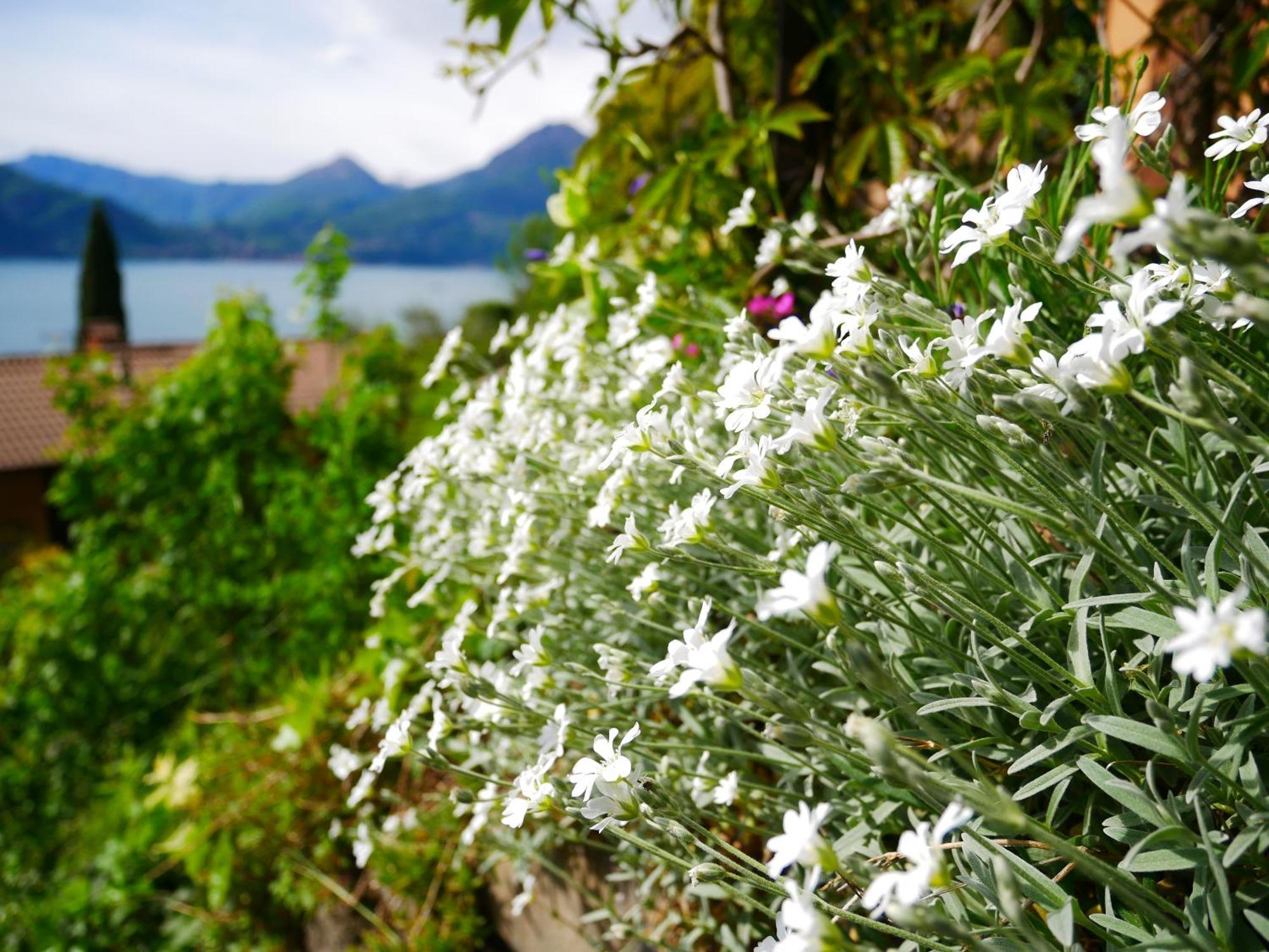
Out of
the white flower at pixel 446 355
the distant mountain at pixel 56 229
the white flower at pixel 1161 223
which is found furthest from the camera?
the distant mountain at pixel 56 229

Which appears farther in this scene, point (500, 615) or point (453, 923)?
point (453, 923)

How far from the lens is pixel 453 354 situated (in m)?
1.78

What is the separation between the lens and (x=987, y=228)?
82cm

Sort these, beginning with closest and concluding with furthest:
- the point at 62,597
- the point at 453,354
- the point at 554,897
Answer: the point at 554,897 < the point at 453,354 < the point at 62,597

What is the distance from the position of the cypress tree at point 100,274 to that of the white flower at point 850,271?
24333 mm

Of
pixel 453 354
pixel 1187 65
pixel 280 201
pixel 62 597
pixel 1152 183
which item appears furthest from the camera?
pixel 280 201

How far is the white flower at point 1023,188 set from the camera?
2.55ft

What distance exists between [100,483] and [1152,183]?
12.8 feet

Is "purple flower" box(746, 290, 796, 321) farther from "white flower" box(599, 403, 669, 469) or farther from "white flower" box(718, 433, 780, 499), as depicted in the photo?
"white flower" box(718, 433, 780, 499)

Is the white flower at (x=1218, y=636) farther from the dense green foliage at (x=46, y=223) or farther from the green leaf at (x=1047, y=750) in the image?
the dense green foliage at (x=46, y=223)

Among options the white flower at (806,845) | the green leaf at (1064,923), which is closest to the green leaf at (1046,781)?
the green leaf at (1064,923)

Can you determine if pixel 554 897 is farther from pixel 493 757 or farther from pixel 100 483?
pixel 100 483

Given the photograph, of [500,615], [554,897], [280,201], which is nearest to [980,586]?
[500,615]

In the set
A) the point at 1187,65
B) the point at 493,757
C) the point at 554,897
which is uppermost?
the point at 1187,65
